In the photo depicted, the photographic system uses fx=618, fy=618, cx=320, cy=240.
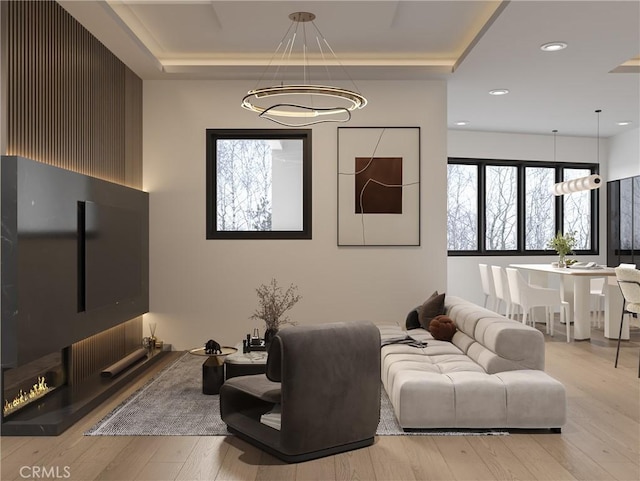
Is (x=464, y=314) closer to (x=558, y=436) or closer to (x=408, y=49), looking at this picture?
(x=558, y=436)

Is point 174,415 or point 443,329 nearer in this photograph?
point 174,415

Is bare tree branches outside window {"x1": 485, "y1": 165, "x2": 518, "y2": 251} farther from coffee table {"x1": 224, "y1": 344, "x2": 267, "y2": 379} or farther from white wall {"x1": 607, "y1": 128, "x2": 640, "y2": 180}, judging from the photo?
coffee table {"x1": 224, "y1": 344, "x2": 267, "y2": 379}

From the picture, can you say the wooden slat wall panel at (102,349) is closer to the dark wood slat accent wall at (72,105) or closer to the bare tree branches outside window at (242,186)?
the dark wood slat accent wall at (72,105)

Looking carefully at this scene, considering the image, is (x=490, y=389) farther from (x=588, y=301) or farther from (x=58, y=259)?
(x=588, y=301)

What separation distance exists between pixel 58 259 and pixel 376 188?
11.1 ft

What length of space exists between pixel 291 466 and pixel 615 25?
160 inches

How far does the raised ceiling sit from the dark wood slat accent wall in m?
0.22

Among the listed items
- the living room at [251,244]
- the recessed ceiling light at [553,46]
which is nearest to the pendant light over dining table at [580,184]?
the living room at [251,244]

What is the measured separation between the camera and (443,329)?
17.0ft

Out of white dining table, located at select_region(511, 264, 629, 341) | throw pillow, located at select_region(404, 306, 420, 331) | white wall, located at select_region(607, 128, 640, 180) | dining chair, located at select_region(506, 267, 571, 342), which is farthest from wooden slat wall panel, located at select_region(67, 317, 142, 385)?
white wall, located at select_region(607, 128, 640, 180)

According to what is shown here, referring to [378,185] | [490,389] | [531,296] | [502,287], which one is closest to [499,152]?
[502,287]

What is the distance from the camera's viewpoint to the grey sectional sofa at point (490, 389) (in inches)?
150

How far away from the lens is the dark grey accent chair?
3.25 meters

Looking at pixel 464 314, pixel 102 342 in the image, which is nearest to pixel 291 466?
pixel 464 314
